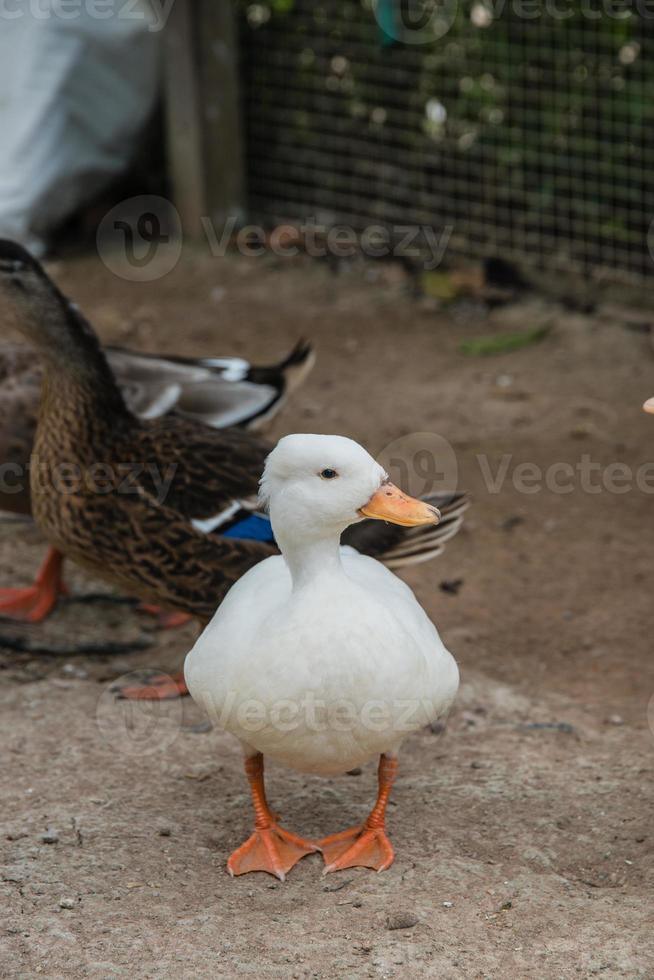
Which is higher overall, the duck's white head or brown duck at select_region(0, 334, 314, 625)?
the duck's white head

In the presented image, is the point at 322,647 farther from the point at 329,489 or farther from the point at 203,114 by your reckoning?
the point at 203,114

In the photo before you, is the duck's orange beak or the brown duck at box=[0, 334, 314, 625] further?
the brown duck at box=[0, 334, 314, 625]

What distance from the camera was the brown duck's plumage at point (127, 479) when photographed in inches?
159

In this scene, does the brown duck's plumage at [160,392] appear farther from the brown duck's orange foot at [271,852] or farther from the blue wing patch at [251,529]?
the brown duck's orange foot at [271,852]

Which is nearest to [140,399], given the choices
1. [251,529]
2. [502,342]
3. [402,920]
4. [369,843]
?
[251,529]

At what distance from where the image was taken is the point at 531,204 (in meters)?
7.37

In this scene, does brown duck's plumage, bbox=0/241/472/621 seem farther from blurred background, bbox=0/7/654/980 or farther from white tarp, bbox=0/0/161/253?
white tarp, bbox=0/0/161/253

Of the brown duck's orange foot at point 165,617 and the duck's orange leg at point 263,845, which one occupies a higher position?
the duck's orange leg at point 263,845

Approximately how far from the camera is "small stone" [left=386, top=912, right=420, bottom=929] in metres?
2.98

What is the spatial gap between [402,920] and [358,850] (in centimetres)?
29

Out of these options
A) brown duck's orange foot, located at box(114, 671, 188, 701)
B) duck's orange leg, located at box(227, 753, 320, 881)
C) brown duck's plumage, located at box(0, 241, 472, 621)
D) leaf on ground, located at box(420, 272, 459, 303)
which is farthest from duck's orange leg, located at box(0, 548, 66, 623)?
leaf on ground, located at box(420, 272, 459, 303)

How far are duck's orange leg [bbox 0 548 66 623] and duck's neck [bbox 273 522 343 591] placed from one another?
1.94 m

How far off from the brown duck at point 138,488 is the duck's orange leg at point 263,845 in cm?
82

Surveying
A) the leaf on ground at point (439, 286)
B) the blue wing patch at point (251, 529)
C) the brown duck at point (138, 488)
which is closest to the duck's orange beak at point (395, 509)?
the brown duck at point (138, 488)
